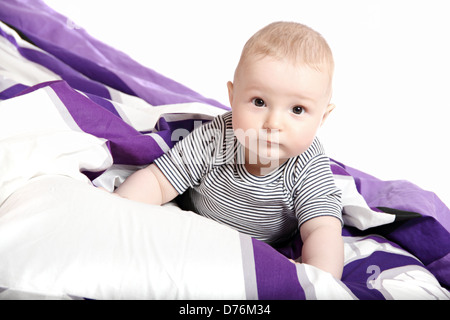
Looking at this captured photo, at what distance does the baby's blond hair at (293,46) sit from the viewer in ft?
2.65

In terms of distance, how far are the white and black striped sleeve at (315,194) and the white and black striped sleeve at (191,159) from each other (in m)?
0.17

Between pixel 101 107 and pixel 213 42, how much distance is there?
1264mm

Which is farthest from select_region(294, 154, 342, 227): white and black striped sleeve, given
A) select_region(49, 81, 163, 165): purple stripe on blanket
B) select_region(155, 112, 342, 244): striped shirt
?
select_region(49, 81, 163, 165): purple stripe on blanket

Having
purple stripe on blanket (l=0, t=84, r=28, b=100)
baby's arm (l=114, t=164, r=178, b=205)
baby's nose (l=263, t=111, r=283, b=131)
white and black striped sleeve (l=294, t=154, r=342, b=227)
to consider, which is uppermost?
baby's nose (l=263, t=111, r=283, b=131)

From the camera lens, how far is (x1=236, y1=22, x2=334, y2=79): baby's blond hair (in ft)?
2.65

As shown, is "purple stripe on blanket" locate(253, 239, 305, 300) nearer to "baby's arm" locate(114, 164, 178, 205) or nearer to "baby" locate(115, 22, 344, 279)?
"baby" locate(115, 22, 344, 279)

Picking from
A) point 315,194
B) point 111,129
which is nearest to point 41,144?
point 111,129

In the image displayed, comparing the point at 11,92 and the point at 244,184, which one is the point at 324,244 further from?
the point at 11,92

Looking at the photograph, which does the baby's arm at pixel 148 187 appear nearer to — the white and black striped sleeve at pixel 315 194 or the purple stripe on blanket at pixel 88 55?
the white and black striped sleeve at pixel 315 194

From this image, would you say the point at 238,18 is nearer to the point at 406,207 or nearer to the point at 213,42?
the point at 213,42

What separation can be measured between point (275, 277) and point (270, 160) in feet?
0.95

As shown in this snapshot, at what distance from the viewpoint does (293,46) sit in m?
0.81
